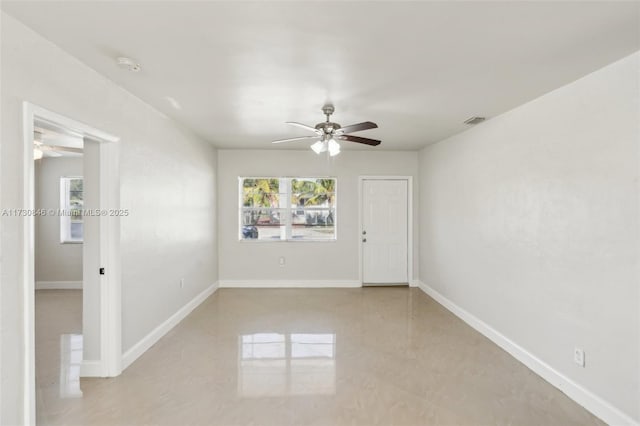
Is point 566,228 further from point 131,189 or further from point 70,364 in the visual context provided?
point 70,364

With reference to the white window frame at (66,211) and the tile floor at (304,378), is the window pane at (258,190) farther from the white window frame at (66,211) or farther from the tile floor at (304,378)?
the white window frame at (66,211)

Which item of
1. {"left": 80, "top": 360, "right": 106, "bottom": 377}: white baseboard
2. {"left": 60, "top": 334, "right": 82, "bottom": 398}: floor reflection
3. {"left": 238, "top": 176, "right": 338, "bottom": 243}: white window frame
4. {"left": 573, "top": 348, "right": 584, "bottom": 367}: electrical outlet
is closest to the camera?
{"left": 573, "top": 348, "right": 584, "bottom": 367}: electrical outlet

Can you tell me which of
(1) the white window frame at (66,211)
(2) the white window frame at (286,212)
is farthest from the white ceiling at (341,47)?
(1) the white window frame at (66,211)

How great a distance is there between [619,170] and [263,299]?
174 inches

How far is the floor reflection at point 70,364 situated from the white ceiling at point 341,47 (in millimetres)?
2512

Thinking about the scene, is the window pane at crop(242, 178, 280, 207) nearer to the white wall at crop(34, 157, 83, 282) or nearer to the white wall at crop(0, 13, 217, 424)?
the white wall at crop(0, 13, 217, 424)

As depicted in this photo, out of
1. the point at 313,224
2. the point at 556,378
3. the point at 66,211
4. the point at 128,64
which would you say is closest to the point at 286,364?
the point at 556,378

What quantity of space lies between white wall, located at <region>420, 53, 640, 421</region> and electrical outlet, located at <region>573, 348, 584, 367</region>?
0.14ft

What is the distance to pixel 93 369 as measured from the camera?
2738mm

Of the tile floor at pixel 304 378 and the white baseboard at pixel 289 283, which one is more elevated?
the white baseboard at pixel 289 283

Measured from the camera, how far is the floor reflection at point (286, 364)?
261 centimetres

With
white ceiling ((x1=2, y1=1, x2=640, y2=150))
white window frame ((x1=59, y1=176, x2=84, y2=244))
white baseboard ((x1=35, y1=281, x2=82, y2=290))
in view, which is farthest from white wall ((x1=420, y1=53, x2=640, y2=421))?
white window frame ((x1=59, y1=176, x2=84, y2=244))

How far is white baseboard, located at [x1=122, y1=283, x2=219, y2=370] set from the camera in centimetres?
296

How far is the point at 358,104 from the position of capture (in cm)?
313
